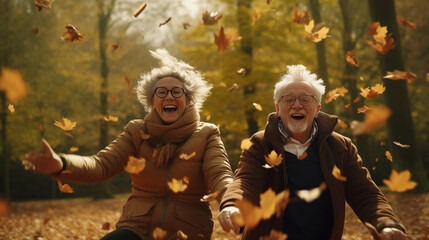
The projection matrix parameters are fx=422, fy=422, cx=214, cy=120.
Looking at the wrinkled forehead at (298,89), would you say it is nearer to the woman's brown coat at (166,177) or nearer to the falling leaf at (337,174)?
the falling leaf at (337,174)

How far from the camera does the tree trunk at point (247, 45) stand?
49.6ft

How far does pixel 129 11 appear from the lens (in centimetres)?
1980

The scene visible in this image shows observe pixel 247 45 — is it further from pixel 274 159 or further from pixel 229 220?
pixel 229 220

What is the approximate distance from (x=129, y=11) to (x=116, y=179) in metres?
11.1

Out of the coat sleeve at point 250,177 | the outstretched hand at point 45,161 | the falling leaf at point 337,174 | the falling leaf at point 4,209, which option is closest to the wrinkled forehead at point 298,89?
the coat sleeve at point 250,177

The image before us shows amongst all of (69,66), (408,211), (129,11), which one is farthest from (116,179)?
(408,211)

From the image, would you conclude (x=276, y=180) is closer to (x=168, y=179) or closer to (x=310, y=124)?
(x=310, y=124)

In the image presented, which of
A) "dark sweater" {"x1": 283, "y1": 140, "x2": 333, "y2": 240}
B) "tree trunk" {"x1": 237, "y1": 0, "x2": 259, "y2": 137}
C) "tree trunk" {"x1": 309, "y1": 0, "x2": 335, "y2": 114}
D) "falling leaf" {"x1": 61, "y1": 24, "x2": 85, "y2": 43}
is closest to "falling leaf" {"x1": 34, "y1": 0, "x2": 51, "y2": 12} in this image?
"falling leaf" {"x1": 61, "y1": 24, "x2": 85, "y2": 43}

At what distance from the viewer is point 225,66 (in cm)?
1522

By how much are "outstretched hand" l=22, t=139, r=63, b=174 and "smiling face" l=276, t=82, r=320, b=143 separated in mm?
1668

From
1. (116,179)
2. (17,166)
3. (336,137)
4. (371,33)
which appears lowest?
(116,179)

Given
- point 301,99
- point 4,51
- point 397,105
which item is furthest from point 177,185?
point 4,51

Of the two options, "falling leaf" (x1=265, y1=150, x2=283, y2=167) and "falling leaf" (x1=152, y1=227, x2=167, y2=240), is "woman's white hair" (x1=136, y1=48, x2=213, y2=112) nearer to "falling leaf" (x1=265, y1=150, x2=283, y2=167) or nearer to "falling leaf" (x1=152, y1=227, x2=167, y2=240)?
"falling leaf" (x1=265, y1=150, x2=283, y2=167)

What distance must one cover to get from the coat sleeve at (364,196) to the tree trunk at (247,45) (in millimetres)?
11907
